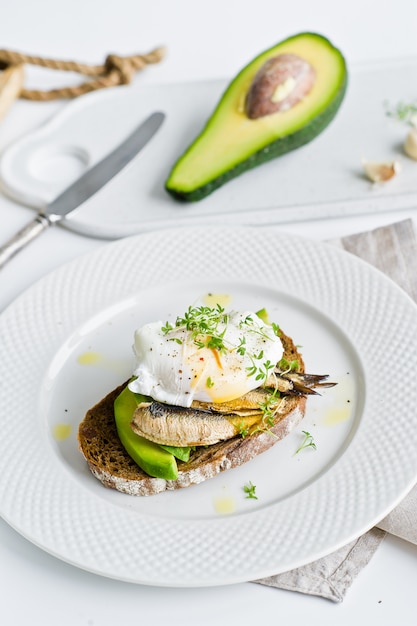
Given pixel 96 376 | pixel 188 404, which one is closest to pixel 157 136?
pixel 96 376

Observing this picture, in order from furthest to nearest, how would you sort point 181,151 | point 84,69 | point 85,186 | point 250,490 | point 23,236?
point 84,69 < point 181,151 < point 85,186 < point 23,236 < point 250,490

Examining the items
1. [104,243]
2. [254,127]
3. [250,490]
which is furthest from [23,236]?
[250,490]

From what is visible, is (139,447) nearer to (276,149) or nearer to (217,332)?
(217,332)

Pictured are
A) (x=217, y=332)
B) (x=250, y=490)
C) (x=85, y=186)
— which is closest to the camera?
(x=250, y=490)

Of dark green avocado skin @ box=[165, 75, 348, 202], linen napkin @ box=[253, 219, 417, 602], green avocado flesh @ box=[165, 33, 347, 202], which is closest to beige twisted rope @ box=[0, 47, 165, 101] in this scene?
green avocado flesh @ box=[165, 33, 347, 202]

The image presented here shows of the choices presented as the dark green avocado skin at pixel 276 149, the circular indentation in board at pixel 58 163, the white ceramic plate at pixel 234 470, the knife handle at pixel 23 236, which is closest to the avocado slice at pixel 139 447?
the white ceramic plate at pixel 234 470
